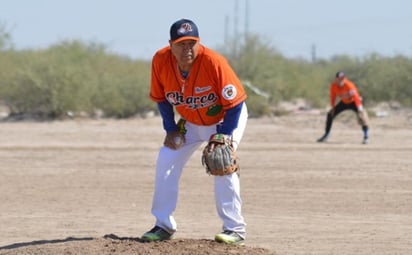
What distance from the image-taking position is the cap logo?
861cm

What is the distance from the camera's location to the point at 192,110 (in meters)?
8.95

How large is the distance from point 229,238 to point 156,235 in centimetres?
70

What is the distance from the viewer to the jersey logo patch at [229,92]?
8.65 metres

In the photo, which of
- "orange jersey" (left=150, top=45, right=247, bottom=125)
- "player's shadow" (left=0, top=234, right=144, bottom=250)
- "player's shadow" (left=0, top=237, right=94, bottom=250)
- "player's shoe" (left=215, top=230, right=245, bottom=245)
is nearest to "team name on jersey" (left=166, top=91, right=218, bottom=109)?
"orange jersey" (left=150, top=45, right=247, bottom=125)

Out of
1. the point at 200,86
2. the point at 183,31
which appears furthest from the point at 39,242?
the point at 183,31

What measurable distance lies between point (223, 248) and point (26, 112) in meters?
21.4

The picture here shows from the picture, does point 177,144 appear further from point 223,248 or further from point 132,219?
point 132,219

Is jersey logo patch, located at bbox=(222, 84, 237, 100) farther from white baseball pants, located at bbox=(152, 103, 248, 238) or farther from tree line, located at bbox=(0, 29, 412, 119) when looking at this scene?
tree line, located at bbox=(0, 29, 412, 119)

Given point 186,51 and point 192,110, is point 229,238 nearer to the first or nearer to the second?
point 192,110

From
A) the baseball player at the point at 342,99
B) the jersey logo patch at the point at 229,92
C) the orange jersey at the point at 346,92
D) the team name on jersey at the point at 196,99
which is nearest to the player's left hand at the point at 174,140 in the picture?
the team name on jersey at the point at 196,99

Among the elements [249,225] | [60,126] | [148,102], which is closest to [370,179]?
[249,225]

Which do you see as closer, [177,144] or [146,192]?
[177,144]

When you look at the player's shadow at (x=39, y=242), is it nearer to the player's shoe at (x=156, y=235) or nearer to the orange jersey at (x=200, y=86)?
the player's shoe at (x=156, y=235)

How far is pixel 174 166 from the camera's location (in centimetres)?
916
